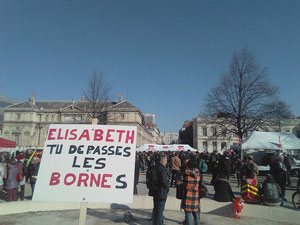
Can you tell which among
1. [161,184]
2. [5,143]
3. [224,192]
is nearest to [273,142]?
[224,192]

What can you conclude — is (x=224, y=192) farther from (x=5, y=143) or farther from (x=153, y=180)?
(x=5, y=143)

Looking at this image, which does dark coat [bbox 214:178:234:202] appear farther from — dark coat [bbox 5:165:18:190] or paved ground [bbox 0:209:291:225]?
dark coat [bbox 5:165:18:190]

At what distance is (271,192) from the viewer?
589cm

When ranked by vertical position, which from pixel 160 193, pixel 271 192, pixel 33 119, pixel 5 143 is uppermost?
pixel 33 119

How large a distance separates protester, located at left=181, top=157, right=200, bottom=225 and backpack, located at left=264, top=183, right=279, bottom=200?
2893 mm

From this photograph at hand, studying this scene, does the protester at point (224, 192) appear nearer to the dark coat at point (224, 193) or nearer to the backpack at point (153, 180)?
the dark coat at point (224, 193)

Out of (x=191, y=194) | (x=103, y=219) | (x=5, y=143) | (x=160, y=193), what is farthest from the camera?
(x=5, y=143)

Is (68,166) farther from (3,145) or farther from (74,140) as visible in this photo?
(3,145)

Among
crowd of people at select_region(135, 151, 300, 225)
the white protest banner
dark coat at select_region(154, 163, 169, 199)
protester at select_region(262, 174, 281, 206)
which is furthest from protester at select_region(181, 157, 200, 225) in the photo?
protester at select_region(262, 174, 281, 206)

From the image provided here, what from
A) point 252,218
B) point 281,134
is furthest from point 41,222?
point 281,134

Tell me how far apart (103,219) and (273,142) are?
1321cm

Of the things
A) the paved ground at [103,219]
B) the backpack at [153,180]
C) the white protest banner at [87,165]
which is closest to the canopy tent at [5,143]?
the paved ground at [103,219]

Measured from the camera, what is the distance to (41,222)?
517 centimetres

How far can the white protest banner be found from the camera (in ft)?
9.32
